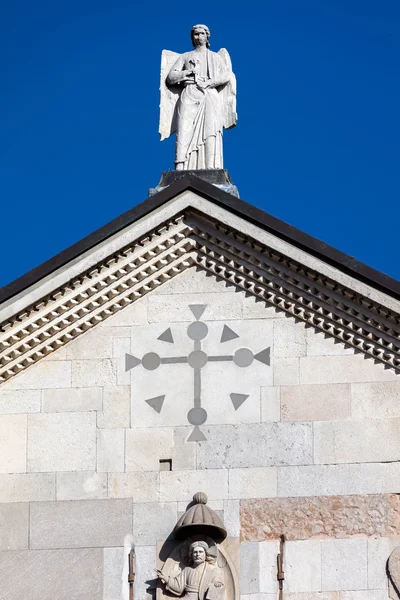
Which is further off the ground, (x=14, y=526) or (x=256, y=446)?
(x=256, y=446)

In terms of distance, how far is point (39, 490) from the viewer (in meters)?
25.1

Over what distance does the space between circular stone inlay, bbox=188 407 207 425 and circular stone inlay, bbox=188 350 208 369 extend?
19.8 inches

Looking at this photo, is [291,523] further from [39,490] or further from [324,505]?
[39,490]

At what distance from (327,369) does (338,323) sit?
0.56 meters

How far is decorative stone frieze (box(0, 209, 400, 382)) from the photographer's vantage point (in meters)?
25.5

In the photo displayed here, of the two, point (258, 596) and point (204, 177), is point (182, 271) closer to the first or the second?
point (204, 177)

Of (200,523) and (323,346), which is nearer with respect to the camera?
(200,523)

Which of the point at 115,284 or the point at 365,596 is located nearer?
the point at 365,596

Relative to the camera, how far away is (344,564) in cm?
2445

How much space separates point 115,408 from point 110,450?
1.59ft

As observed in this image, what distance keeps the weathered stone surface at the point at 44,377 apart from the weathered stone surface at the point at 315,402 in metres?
2.41

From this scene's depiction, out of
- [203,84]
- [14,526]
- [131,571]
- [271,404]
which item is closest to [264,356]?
[271,404]

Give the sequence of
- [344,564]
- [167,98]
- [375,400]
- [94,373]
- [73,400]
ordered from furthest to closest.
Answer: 1. [167,98]
2. [94,373]
3. [73,400]
4. [375,400]
5. [344,564]

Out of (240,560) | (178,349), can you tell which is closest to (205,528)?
(240,560)
